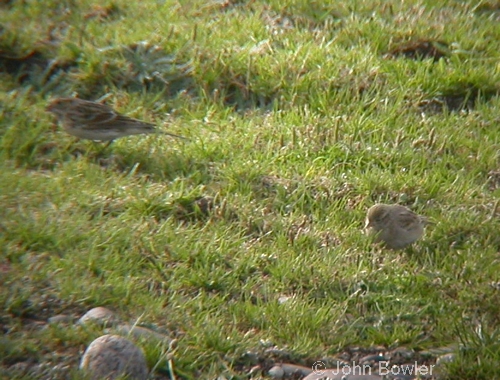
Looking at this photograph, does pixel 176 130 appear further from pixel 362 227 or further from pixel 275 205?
pixel 362 227

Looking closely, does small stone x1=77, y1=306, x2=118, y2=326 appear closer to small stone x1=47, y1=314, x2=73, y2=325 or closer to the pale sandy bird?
small stone x1=47, y1=314, x2=73, y2=325

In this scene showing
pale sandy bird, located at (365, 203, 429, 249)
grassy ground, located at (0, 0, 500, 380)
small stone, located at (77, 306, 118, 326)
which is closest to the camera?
small stone, located at (77, 306, 118, 326)

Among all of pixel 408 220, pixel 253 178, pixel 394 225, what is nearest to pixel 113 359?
pixel 394 225

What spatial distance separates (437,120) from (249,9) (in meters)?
2.64

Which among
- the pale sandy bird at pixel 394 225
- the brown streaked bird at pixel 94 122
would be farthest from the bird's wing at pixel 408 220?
the brown streaked bird at pixel 94 122

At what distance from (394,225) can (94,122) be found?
2.45m

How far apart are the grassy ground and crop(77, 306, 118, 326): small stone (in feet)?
0.34

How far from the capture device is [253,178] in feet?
22.4

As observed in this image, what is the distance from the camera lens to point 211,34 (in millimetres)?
8867

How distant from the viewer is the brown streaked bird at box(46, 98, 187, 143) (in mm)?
6988

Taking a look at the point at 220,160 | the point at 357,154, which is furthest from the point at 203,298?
the point at 357,154

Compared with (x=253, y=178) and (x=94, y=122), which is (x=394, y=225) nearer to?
(x=253, y=178)

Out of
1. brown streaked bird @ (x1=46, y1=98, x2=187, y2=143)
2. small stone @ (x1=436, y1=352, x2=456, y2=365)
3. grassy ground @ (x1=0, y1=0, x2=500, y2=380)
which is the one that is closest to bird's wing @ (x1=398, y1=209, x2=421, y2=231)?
grassy ground @ (x1=0, y1=0, x2=500, y2=380)

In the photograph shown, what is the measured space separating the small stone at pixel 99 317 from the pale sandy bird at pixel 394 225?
1.96 m
